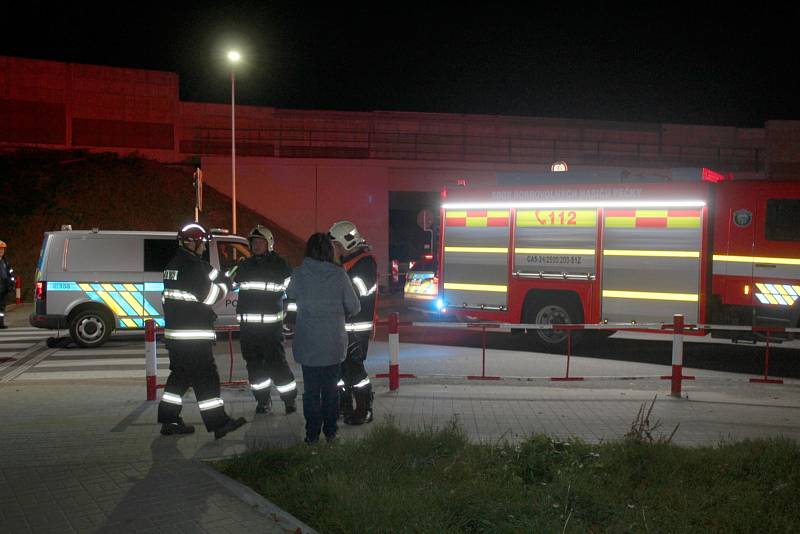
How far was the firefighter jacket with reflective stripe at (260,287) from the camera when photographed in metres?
7.32

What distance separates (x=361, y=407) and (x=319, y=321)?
1447 millimetres

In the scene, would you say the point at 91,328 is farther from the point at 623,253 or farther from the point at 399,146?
the point at 399,146

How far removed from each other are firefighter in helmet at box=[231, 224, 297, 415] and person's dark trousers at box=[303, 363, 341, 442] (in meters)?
1.31

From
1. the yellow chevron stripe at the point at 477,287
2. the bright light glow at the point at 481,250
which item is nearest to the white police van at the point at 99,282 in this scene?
the yellow chevron stripe at the point at 477,287

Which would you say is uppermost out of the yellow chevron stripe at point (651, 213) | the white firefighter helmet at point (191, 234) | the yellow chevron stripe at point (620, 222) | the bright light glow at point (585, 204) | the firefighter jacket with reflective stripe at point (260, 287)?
the bright light glow at point (585, 204)

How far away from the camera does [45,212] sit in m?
31.2

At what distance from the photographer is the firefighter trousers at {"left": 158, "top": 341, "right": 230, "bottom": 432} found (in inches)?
257

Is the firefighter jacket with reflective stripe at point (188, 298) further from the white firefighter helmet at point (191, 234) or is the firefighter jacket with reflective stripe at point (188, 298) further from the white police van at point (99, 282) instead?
the white police van at point (99, 282)

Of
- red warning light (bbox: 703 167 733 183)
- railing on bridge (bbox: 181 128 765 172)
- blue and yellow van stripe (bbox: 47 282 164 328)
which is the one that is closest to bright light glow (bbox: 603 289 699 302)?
red warning light (bbox: 703 167 733 183)

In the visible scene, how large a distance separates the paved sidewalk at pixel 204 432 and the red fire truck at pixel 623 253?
51.6 inches

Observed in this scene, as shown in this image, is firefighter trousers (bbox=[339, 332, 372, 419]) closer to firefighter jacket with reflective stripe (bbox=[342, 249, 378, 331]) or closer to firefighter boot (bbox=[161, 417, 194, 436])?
firefighter jacket with reflective stripe (bbox=[342, 249, 378, 331])

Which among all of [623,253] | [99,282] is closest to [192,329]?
[99,282]

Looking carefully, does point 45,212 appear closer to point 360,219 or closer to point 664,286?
point 360,219

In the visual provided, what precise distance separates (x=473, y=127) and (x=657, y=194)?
27.4 meters
